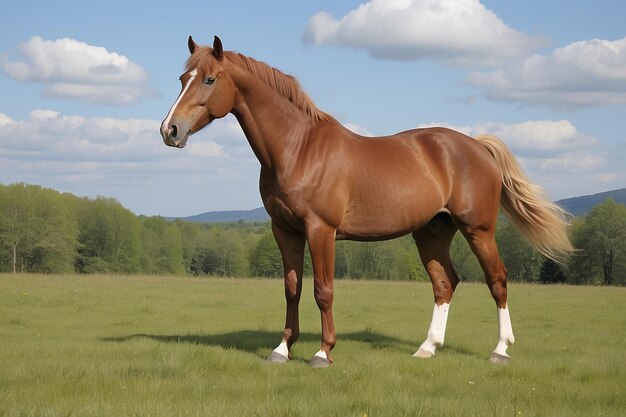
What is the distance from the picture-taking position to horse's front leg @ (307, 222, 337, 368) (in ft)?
23.7

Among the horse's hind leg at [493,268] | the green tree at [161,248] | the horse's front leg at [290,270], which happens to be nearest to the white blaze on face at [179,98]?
the horse's front leg at [290,270]

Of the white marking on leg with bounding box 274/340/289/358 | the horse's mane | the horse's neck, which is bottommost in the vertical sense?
the white marking on leg with bounding box 274/340/289/358

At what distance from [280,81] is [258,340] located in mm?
3701

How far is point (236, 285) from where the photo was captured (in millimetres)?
26266

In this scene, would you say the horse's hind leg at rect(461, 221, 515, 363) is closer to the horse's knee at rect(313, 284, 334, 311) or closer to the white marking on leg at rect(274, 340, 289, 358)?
the horse's knee at rect(313, 284, 334, 311)

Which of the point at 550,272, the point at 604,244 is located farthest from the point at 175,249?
the point at 604,244

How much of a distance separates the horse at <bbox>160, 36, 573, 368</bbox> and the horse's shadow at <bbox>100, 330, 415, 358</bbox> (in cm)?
92

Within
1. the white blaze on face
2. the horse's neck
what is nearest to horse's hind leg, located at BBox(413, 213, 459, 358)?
the horse's neck

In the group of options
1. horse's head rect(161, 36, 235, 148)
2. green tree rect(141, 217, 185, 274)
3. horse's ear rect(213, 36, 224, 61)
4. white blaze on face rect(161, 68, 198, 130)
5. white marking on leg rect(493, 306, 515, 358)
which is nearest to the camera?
white blaze on face rect(161, 68, 198, 130)

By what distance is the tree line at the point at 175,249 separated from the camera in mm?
66375

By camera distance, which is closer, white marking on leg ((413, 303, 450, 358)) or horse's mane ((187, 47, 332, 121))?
horse's mane ((187, 47, 332, 121))

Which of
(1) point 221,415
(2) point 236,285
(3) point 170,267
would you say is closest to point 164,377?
(1) point 221,415

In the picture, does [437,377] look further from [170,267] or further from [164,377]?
[170,267]

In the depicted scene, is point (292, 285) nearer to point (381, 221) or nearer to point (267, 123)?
point (381, 221)
